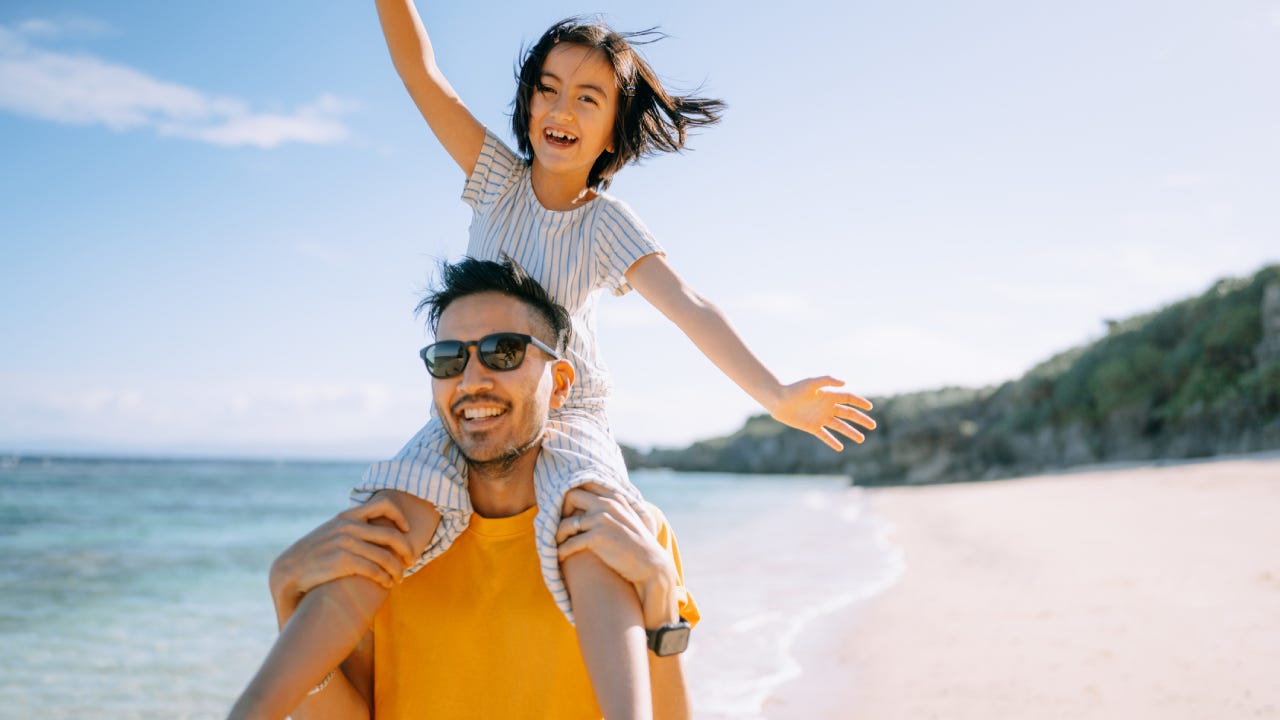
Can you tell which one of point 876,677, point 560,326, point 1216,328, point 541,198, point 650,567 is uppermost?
point 1216,328

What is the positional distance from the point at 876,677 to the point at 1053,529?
817 cm

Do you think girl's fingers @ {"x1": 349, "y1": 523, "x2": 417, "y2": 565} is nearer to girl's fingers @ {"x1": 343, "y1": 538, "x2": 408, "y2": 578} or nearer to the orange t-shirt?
girl's fingers @ {"x1": 343, "y1": 538, "x2": 408, "y2": 578}

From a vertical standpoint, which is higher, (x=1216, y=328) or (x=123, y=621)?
(x=1216, y=328)

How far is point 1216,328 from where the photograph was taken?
83.6ft

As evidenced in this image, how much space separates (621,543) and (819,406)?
72 cm

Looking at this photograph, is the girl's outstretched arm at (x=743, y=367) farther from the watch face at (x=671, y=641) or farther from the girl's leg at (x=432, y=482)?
the girl's leg at (x=432, y=482)

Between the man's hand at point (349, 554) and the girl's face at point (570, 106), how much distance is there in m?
1.32

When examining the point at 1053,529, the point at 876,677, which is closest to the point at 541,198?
the point at 876,677

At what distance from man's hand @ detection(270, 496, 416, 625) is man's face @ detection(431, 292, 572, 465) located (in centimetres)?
29

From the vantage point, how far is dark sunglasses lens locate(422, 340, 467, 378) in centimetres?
253

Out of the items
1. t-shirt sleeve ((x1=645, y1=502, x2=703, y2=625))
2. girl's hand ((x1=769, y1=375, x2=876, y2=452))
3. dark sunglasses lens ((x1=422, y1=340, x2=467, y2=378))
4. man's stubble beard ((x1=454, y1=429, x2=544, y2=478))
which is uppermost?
dark sunglasses lens ((x1=422, y1=340, x2=467, y2=378))

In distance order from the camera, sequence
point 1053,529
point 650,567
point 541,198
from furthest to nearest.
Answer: point 1053,529
point 541,198
point 650,567

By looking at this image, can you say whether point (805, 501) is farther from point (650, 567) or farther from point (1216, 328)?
point (650, 567)

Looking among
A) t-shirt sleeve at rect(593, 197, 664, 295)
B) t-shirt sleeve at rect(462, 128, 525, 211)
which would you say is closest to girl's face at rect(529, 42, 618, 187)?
t-shirt sleeve at rect(462, 128, 525, 211)
